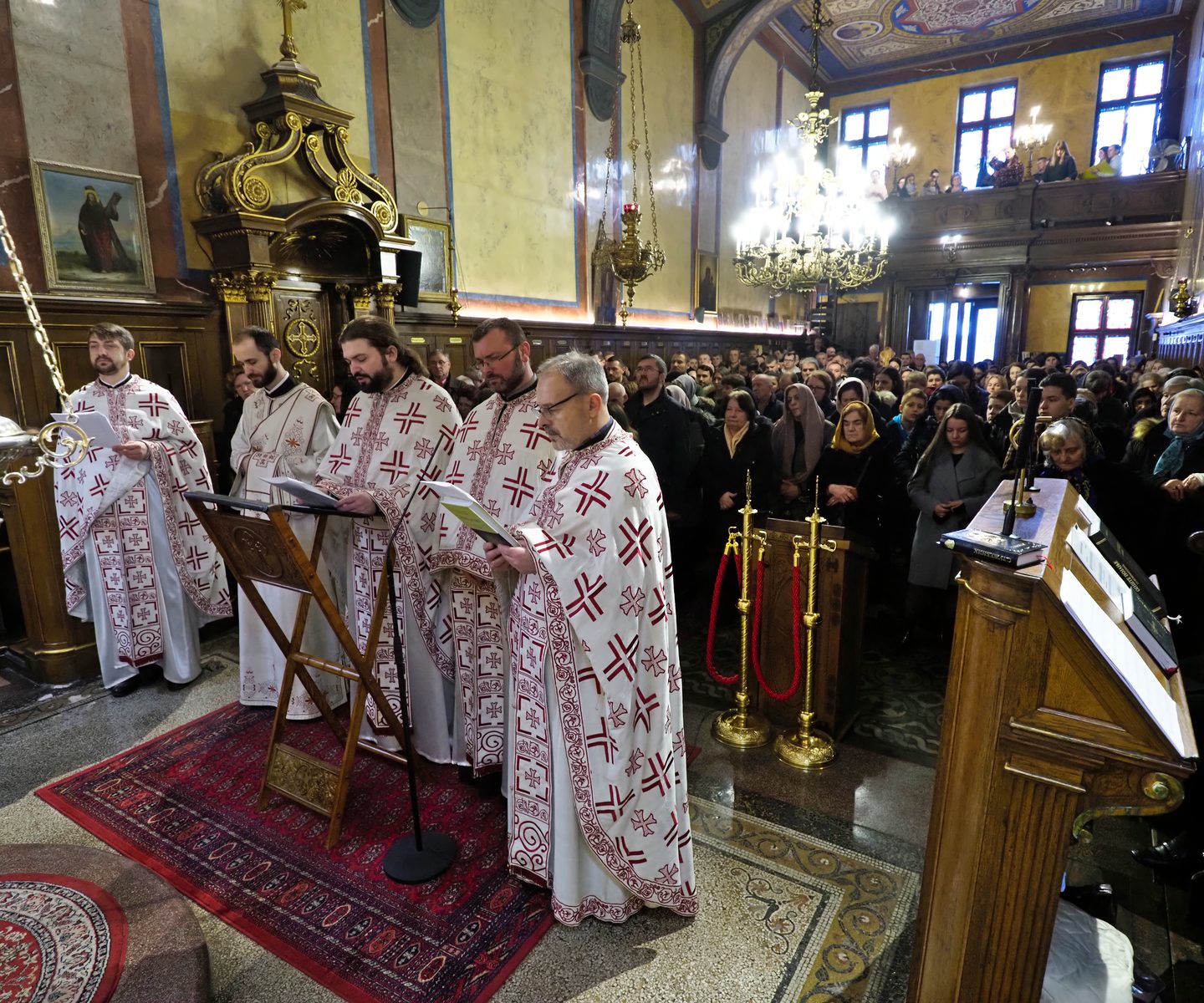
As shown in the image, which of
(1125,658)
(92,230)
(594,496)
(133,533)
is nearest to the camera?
(1125,658)

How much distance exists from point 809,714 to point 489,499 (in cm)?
183

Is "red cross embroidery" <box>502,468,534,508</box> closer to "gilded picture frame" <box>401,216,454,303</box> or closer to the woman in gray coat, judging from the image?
the woman in gray coat

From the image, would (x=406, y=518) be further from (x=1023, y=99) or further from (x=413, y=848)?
(x=1023, y=99)

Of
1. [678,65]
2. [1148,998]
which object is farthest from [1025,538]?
[678,65]

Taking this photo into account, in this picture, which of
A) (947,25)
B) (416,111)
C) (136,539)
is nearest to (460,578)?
(136,539)

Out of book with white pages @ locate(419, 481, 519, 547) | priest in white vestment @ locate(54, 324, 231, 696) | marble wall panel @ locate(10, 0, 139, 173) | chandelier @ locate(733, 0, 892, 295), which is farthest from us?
chandelier @ locate(733, 0, 892, 295)

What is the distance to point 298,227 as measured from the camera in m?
5.93

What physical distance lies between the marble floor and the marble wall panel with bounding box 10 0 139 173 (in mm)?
3449

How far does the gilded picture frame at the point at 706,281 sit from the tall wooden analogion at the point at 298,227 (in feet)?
26.6

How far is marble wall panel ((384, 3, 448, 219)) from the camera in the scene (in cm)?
723

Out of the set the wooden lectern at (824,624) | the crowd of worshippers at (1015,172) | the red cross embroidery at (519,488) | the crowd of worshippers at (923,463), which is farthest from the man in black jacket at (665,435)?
the crowd of worshippers at (1015,172)

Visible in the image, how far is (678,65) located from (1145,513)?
11.8 metres

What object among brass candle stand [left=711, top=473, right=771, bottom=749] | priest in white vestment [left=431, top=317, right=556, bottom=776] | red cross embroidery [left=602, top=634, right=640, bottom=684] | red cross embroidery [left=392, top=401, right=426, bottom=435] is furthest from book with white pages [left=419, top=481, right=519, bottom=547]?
brass candle stand [left=711, top=473, right=771, bottom=749]

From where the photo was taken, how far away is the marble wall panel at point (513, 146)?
26.8 feet
